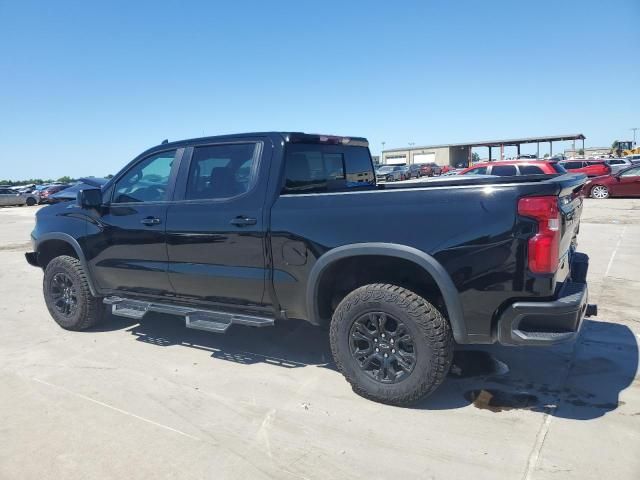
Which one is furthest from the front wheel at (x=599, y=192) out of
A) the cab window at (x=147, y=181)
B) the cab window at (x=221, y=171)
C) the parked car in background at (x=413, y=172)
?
the parked car in background at (x=413, y=172)

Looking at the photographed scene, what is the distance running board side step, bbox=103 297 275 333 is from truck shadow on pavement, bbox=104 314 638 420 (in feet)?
1.56

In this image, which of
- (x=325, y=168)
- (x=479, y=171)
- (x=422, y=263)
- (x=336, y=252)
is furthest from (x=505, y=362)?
(x=479, y=171)

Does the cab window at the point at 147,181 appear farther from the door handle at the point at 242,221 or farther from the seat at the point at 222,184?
the door handle at the point at 242,221

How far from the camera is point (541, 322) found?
303 centimetres

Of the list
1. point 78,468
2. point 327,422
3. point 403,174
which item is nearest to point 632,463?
point 327,422

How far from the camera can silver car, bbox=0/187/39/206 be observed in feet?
118

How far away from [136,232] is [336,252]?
2.15 m

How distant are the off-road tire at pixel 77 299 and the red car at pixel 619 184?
19.0 metres

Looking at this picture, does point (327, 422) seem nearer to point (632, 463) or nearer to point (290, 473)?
point (290, 473)

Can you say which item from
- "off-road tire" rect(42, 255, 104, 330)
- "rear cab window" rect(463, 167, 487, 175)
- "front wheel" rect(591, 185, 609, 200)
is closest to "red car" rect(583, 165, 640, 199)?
"front wheel" rect(591, 185, 609, 200)

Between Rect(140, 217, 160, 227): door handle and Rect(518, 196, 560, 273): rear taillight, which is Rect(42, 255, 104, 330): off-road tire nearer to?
Rect(140, 217, 160, 227): door handle

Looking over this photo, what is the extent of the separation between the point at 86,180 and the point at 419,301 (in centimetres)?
1452

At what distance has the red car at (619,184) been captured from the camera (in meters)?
19.6

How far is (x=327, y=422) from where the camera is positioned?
3322 mm
